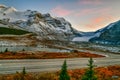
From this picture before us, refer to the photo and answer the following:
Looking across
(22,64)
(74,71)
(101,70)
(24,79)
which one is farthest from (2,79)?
(101,70)

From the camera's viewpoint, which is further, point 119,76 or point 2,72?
point 119,76

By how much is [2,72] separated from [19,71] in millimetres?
2448

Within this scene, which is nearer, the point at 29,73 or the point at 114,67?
the point at 29,73

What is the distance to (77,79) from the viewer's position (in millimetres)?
37188

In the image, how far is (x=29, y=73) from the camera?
35.8m

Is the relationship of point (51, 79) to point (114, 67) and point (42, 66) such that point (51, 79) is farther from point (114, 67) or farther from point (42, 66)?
point (114, 67)

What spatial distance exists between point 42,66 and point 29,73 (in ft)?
21.3

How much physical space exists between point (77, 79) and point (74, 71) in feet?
13.0

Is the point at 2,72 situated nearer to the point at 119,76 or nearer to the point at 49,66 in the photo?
the point at 49,66

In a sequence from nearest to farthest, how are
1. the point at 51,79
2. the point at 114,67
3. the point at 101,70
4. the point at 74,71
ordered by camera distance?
the point at 51,79 → the point at 74,71 → the point at 101,70 → the point at 114,67

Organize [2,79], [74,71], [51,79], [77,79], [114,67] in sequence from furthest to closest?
[114,67], [74,71], [77,79], [51,79], [2,79]

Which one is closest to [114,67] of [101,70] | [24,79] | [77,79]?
[101,70]

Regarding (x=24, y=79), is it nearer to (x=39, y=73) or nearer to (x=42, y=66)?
(x=39, y=73)

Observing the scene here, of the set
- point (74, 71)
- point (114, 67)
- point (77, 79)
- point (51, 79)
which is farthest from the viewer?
point (114, 67)
